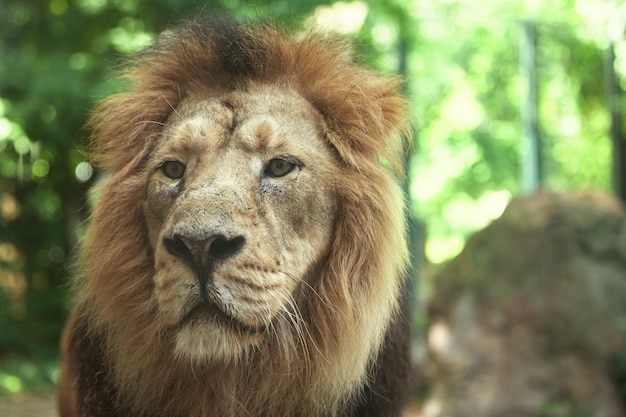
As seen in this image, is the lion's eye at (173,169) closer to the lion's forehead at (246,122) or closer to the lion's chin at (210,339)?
the lion's forehead at (246,122)

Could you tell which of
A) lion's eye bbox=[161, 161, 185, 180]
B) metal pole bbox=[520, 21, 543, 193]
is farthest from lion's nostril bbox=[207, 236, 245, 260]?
metal pole bbox=[520, 21, 543, 193]

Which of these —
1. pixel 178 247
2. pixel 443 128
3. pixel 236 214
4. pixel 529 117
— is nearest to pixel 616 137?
pixel 529 117

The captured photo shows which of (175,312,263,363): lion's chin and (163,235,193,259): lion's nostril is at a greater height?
(163,235,193,259): lion's nostril

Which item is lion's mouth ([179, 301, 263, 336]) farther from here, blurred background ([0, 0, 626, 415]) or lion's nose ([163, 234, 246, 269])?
blurred background ([0, 0, 626, 415])

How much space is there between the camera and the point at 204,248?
201 cm

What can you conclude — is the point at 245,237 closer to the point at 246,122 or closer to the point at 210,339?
the point at 210,339

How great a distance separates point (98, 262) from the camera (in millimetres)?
2498

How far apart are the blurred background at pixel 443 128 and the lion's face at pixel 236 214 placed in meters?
4.70

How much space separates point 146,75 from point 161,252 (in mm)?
854

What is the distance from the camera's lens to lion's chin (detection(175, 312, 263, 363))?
2080mm

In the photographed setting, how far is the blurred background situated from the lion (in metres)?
4.47

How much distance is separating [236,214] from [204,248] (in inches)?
6.0

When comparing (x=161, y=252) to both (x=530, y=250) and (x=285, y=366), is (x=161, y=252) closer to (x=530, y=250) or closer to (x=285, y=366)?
(x=285, y=366)

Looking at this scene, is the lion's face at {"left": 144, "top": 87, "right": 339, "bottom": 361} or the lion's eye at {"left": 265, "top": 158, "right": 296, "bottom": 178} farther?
the lion's eye at {"left": 265, "top": 158, "right": 296, "bottom": 178}
